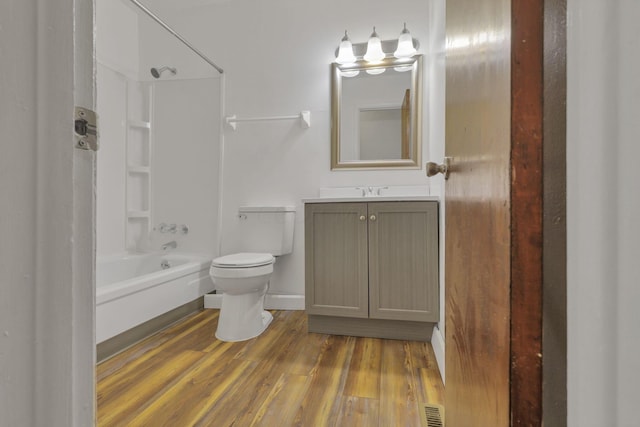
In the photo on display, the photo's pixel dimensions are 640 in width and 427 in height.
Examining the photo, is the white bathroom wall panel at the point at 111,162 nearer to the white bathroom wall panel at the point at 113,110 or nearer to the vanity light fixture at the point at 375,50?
the white bathroom wall panel at the point at 113,110

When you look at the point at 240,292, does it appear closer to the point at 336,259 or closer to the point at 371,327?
the point at 336,259

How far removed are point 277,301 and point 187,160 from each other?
57.1 inches

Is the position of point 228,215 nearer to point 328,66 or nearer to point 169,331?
point 169,331

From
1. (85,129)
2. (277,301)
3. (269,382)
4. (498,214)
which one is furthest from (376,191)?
(85,129)

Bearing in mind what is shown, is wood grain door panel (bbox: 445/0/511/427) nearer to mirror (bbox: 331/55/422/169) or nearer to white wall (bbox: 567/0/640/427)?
white wall (bbox: 567/0/640/427)

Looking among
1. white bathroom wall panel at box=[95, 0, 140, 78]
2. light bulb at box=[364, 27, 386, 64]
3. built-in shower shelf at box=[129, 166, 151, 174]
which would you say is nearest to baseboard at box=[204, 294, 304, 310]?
built-in shower shelf at box=[129, 166, 151, 174]

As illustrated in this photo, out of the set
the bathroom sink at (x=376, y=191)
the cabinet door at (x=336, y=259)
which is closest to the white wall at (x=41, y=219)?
the cabinet door at (x=336, y=259)

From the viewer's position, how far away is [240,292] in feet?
6.15

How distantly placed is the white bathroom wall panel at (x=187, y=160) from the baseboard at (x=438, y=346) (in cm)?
180

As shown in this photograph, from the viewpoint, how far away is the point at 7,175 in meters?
0.33

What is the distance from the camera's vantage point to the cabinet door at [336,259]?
1.84 m

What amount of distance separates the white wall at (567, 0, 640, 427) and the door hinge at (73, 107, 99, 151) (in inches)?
21.9

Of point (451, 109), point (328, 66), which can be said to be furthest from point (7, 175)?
point (328, 66)

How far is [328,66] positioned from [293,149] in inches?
28.1
